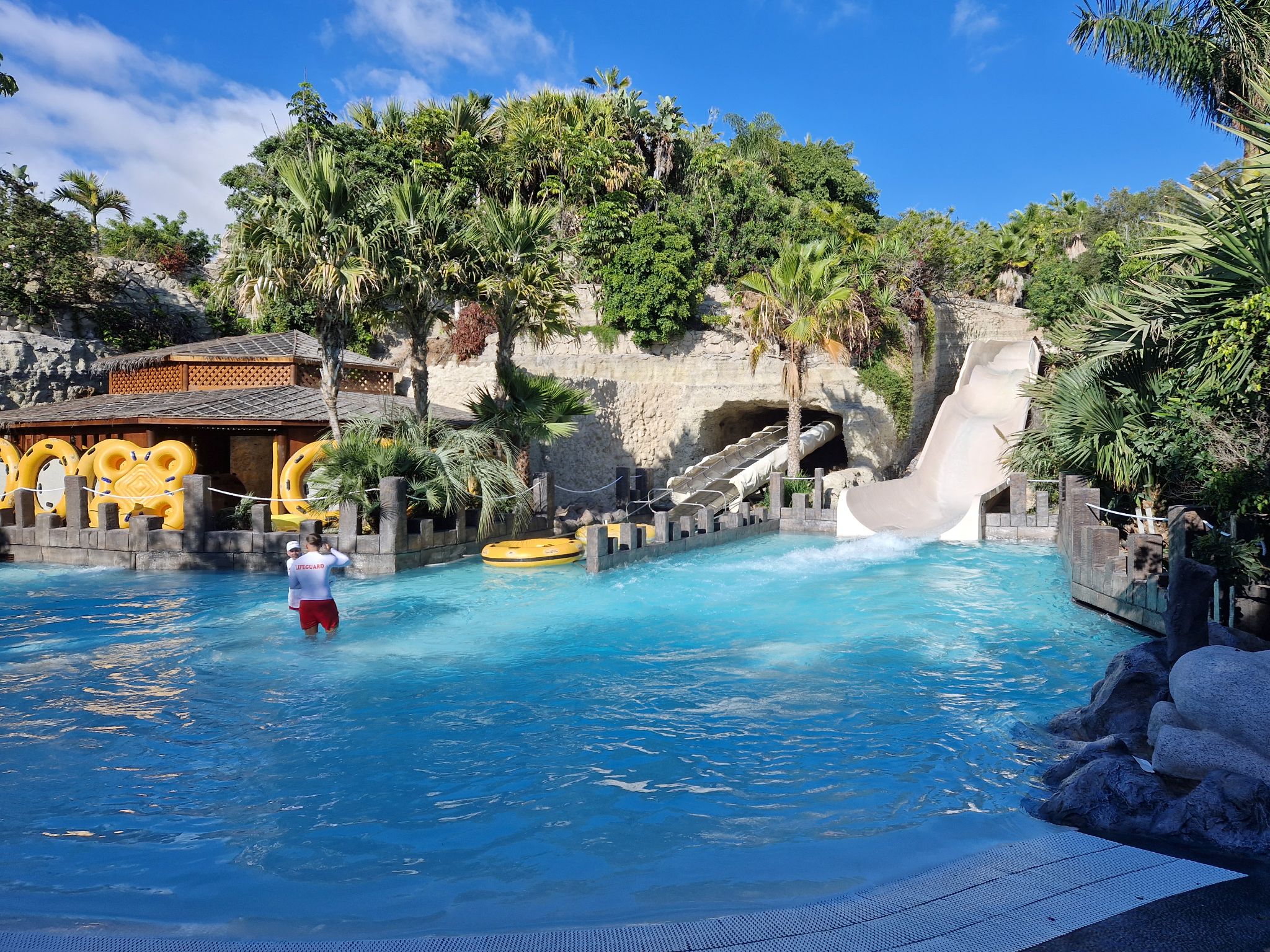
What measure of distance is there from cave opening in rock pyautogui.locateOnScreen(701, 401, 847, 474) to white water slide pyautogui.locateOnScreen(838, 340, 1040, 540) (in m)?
3.04

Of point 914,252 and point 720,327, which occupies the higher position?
point 914,252

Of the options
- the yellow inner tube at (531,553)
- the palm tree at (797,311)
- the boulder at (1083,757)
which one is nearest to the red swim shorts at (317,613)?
the yellow inner tube at (531,553)

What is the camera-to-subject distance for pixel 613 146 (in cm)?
2891

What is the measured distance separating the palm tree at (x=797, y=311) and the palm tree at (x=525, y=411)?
4741 mm

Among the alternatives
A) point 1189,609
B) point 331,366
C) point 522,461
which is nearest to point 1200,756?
point 1189,609

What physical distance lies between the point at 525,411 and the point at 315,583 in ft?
26.6

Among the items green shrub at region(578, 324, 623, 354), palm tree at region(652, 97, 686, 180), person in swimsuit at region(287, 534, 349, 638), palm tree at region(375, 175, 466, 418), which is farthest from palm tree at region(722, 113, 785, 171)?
person in swimsuit at region(287, 534, 349, 638)

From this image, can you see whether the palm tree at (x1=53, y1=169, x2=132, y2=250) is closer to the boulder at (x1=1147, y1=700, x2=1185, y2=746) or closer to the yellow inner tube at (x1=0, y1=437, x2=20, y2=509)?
the yellow inner tube at (x1=0, y1=437, x2=20, y2=509)

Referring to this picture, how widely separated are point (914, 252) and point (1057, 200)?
24460mm

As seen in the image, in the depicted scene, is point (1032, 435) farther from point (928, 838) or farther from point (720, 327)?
point (928, 838)

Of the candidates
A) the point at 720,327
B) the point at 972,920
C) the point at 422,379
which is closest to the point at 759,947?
the point at 972,920

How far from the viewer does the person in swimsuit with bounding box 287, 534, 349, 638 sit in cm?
984

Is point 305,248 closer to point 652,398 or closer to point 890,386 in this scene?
point 652,398

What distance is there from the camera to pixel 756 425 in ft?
92.7
